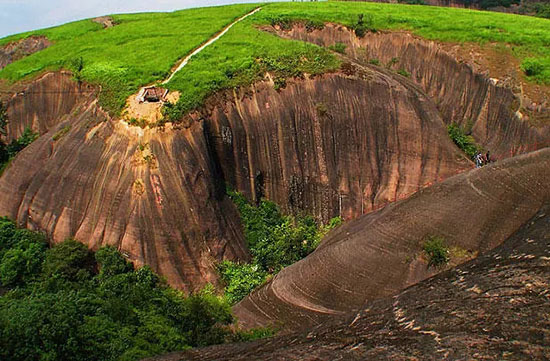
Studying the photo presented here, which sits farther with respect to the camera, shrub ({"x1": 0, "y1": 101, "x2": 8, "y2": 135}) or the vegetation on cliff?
shrub ({"x1": 0, "y1": 101, "x2": 8, "y2": 135})

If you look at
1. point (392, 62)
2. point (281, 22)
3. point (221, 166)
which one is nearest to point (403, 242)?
point (221, 166)

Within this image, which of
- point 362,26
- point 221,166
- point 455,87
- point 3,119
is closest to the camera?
point 221,166

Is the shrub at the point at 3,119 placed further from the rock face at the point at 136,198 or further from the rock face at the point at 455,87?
the rock face at the point at 455,87

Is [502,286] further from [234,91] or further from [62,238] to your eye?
[62,238]

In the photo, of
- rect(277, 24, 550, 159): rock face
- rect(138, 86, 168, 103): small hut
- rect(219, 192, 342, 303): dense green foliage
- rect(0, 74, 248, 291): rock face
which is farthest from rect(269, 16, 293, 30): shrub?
rect(219, 192, 342, 303): dense green foliage

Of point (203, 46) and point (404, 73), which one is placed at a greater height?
point (203, 46)

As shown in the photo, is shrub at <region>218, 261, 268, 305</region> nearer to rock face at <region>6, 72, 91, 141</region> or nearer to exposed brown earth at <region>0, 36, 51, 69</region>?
rock face at <region>6, 72, 91, 141</region>

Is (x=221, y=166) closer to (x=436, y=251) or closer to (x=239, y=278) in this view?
(x=239, y=278)
